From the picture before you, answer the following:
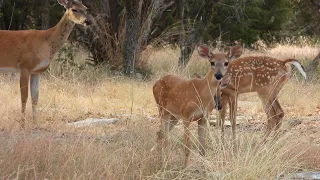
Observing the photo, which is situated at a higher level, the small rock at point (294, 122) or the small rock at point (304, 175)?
the small rock at point (294, 122)

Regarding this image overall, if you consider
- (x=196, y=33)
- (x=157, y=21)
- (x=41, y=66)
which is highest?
(x=157, y=21)

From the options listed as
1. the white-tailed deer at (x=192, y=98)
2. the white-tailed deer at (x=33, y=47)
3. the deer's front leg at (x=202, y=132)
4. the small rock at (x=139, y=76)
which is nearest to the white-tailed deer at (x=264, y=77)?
the white-tailed deer at (x=192, y=98)

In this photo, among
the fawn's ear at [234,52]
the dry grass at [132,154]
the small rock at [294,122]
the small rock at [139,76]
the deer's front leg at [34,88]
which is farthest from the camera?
the small rock at [139,76]

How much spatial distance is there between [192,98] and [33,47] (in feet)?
12.3

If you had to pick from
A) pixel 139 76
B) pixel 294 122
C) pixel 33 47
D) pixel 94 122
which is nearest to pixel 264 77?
pixel 294 122

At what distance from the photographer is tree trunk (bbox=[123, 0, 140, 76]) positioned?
48.6 feet

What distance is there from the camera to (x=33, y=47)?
32.9 ft

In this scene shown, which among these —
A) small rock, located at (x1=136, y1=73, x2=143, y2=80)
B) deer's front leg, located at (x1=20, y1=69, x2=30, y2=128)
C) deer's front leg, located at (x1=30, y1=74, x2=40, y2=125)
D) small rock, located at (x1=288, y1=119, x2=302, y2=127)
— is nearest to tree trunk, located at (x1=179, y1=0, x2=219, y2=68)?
small rock, located at (x1=136, y1=73, x2=143, y2=80)

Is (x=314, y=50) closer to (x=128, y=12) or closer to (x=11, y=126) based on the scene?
(x=128, y=12)

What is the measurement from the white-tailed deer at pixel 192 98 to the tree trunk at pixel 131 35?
7.46m

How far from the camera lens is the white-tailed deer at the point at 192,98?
6941 mm

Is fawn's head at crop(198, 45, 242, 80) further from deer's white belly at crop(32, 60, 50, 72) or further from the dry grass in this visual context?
deer's white belly at crop(32, 60, 50, 72)

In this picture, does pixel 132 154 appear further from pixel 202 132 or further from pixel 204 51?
pixel 204 51

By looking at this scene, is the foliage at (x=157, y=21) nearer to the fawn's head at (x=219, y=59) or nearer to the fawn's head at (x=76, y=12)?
the fawn's head at (x=76, y=12)
